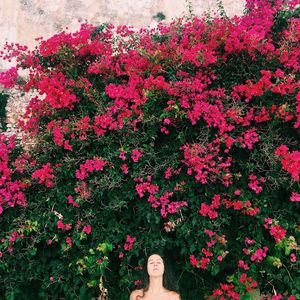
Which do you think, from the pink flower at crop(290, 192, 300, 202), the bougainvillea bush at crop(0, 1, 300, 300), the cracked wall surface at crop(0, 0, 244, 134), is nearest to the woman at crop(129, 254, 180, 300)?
the bougainvillea bush at crop(0, 1, 300, 300)

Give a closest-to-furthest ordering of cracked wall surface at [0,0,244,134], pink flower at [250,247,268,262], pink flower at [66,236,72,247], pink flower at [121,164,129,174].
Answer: pink flower at [250,247,268,262], pink flower at [121,164,129,174], pink flower at [66,236,72,247], cracked wall surface at [0,0,244,134]

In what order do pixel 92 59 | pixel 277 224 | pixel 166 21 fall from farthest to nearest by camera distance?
pixel 166 21, pixel 92 59, pixel 277 224

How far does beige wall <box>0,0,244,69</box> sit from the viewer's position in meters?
14.3

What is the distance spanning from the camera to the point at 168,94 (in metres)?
4.46

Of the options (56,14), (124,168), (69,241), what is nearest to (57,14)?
(56,14)

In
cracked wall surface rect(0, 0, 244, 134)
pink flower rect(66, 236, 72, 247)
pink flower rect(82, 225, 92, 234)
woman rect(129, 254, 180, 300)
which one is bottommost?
woman rect(129, 254, 180, 300)

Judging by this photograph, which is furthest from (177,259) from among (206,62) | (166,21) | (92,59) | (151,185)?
(166,21)

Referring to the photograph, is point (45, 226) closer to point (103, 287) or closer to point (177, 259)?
point (103, 287)

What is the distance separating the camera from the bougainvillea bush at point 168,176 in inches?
168

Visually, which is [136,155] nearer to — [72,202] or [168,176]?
[168,176]

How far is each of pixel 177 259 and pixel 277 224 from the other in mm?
1472

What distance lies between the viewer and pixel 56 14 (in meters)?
14.3

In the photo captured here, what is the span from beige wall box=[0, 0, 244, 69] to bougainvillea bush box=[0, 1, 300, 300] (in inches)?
397

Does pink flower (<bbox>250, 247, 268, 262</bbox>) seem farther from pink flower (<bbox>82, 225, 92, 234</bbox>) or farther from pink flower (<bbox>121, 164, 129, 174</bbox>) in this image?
pink flower (<bbox>82, 225, 92, 234</bbox>)
